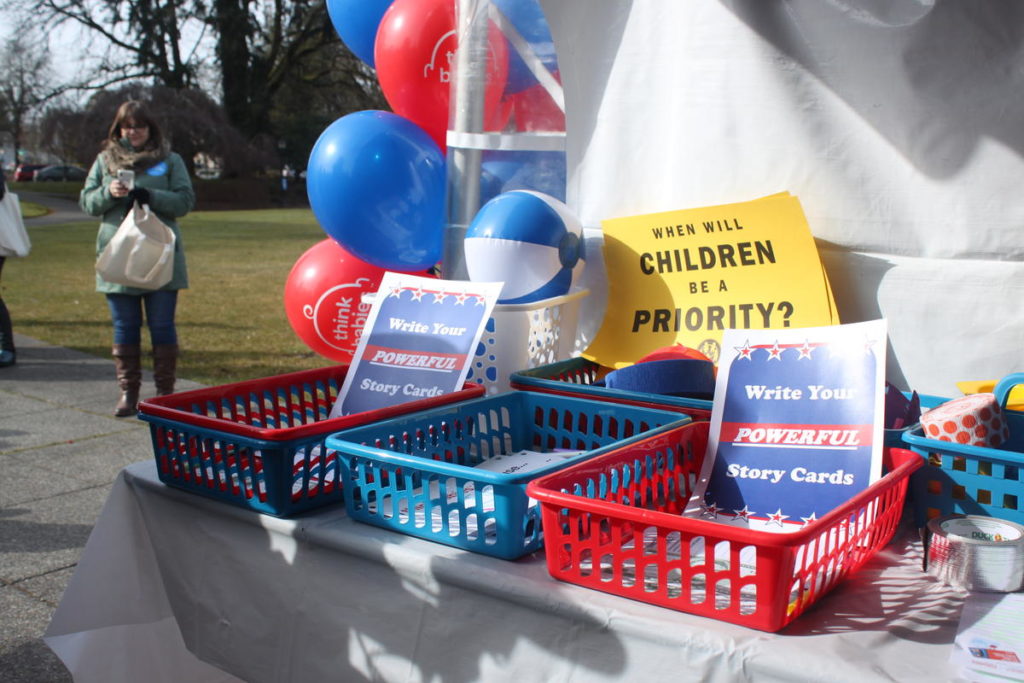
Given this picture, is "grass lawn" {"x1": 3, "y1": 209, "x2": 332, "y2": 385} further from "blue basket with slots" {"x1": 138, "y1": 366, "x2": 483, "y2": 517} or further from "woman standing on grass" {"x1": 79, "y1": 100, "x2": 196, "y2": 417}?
"blue basket with slots" {"x1": 138, "y1": 366, "x2": 483, "y2": 517}

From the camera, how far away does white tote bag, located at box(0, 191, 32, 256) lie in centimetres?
557

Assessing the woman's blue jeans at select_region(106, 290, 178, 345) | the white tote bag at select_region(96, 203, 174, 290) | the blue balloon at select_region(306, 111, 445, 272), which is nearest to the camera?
the blue balloon at select_region(306, 111, 445, 272)

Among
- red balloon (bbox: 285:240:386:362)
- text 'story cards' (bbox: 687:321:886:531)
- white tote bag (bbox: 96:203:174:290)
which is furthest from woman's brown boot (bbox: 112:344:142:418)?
text 'story cards' (bbox: 687:321:886:531)

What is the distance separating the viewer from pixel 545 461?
137cm

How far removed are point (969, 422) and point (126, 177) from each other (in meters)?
3.64

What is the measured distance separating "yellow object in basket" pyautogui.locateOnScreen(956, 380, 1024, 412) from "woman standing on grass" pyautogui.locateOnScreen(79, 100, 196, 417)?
3.63 m

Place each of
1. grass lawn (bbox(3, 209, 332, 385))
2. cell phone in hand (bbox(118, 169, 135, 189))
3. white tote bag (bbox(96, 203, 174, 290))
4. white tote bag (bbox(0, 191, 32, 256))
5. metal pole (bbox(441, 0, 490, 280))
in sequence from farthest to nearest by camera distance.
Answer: grass lawn (bbox(3, 209, 332, 385))
white tote bag (bbox(0, 191, 32, 256))
white tote bag (bbox(96, 203, 174, 290))
cell phone in hand (bbox(118, 169, 135, 189))
metal pole (bbox(441, 0, 490, 280))

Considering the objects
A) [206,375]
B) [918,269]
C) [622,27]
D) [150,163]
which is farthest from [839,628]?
[206,375]

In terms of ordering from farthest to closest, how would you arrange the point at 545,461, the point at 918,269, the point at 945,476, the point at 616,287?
the point at 616,287 → the point at 918,269 → the point at 545,461 → the point at 945,476

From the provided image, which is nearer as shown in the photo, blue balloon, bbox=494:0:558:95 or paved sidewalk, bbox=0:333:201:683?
blue balloon, bbox=494:0:558:95

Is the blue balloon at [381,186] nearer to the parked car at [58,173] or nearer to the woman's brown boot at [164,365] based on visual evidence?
the woman's brown boot at [164,365]

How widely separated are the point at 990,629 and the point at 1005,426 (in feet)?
1.27

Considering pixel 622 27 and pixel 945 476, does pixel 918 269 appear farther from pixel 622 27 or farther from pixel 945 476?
pixel 622 27

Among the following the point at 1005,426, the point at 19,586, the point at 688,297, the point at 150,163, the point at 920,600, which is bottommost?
the point at 19,586
